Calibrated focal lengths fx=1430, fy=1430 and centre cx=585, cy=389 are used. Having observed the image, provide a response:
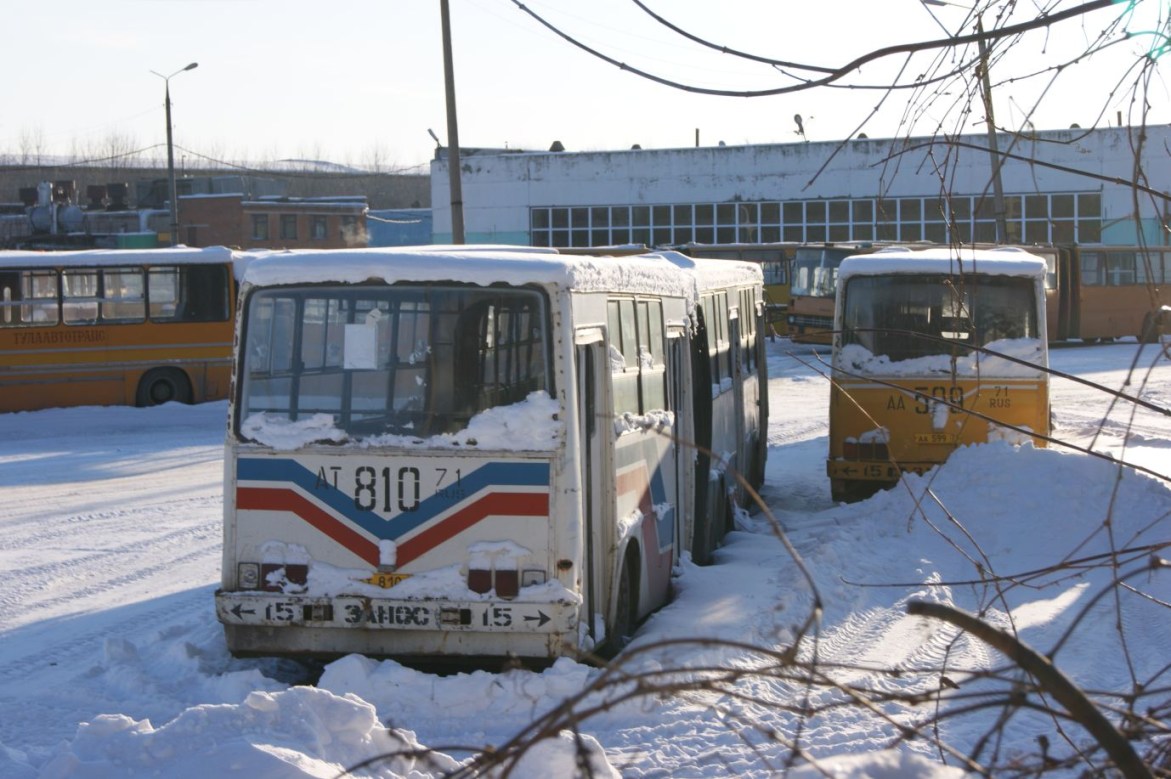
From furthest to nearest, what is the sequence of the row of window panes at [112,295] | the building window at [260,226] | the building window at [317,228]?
1. the building window at [317,228]
2. the building window at [260,226]
3. the row of window panes at [112,295]

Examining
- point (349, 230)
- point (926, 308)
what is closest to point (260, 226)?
point (349, 230)

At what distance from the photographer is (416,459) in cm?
775

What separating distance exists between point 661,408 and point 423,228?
80056mm

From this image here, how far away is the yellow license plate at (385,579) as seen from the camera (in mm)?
7680

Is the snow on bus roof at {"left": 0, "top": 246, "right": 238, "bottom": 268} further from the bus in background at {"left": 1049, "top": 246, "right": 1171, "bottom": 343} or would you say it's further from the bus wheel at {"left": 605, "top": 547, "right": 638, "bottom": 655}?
the bus in background at {"left": 1049, "top": 246, "right": 1171, "bottom": 343}

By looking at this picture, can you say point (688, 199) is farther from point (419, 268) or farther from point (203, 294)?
point (419, 268)

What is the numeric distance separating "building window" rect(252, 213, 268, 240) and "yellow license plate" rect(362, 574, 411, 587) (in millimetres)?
76612

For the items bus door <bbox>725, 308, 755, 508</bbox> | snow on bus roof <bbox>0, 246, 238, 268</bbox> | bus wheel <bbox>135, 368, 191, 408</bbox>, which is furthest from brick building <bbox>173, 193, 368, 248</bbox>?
bus door <bbox>725, 308, 755, 508</bbox>

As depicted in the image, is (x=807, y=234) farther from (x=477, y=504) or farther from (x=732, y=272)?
(x=477, y=504)

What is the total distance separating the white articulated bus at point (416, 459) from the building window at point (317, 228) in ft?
261

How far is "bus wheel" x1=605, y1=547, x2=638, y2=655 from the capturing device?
27.8 ft

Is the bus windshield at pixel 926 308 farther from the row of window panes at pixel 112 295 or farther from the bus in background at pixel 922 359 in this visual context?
the row of window panes at pixel 112 295

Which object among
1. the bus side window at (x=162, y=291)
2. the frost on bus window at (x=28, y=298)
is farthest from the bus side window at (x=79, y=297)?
the bus side window at (x=162, y=291)

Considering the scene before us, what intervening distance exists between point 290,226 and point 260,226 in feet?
7.76
